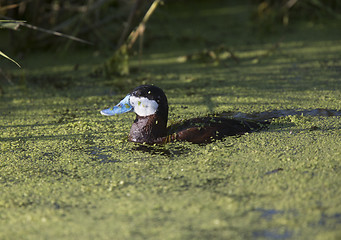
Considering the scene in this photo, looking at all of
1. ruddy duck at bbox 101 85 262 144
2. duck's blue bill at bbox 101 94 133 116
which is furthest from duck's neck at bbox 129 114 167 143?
duck's blue bill at bbox 101 94 133 116

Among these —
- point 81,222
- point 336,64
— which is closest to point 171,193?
point 81,222

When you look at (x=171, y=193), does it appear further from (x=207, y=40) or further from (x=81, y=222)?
(x=207, y=40)

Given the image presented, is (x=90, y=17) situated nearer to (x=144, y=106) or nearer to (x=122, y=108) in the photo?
(x=122, y=108)

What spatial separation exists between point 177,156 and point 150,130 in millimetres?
321

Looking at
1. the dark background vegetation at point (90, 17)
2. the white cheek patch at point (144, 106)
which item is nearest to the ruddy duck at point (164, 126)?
the white cheek patch at point (144, 106)

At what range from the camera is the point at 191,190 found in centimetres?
259

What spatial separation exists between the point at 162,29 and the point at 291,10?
4.89 feet

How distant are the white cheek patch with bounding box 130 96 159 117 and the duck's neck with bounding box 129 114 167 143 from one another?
0.10 ft

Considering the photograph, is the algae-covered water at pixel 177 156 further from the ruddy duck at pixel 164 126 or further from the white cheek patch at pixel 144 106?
the white cheek patch at pixel 144 106

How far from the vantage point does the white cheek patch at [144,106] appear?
326cm

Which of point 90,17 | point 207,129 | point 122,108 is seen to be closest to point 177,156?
point 207,129

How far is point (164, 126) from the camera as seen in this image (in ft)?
10.8

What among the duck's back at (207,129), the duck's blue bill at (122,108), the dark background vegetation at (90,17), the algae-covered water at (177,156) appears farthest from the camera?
the dark background vegetation at (90,17)

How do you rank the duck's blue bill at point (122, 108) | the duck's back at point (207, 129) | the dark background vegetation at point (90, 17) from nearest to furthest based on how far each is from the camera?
the duck's back at point (207, 129), the duck's blue bill at point (122, 108), the dark background vegetation at point (90, 17)
